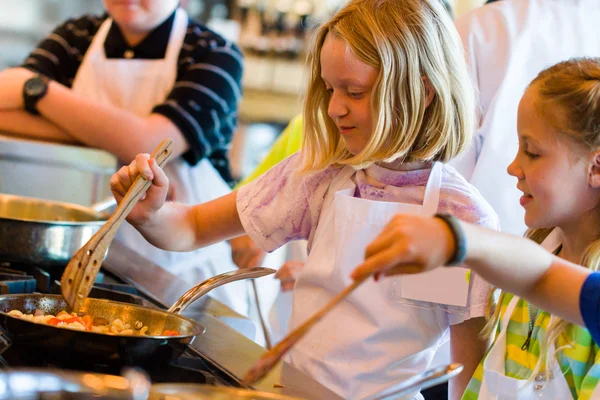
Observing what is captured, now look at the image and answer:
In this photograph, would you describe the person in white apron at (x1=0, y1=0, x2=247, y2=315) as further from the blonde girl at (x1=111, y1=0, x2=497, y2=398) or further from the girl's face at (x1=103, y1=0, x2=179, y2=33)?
the blonde girl at (x1=111, y1=0, x2=497, y2=398)

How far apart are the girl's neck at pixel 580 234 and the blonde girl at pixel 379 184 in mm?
116

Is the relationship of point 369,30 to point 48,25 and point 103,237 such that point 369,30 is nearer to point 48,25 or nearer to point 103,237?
point 103,237

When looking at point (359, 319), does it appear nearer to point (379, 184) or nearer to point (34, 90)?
point (379, 184)

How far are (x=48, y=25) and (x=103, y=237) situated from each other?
3.65 meters

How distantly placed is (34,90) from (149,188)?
1.00m

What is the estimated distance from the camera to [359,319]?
1137 millimetres

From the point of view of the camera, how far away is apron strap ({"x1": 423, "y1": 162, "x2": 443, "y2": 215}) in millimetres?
1124

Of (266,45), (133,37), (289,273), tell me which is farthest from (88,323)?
(266,45)

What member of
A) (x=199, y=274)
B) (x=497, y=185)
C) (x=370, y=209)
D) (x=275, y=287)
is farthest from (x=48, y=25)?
(x=370, y=209)

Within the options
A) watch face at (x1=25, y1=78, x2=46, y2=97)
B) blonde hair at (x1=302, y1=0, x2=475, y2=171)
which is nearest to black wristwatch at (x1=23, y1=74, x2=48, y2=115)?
watch face at (x1=25, y1=78, x2=46, y2=97)

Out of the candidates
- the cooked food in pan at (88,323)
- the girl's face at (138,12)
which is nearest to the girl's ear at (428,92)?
the cooked food in pan at (88,323)

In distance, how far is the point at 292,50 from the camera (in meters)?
5.51

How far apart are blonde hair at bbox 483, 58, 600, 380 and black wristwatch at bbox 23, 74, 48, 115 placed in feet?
4.48

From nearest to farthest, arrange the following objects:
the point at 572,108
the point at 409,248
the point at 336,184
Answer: the point at 409,248
the point at 572,108
the point at 336,184
